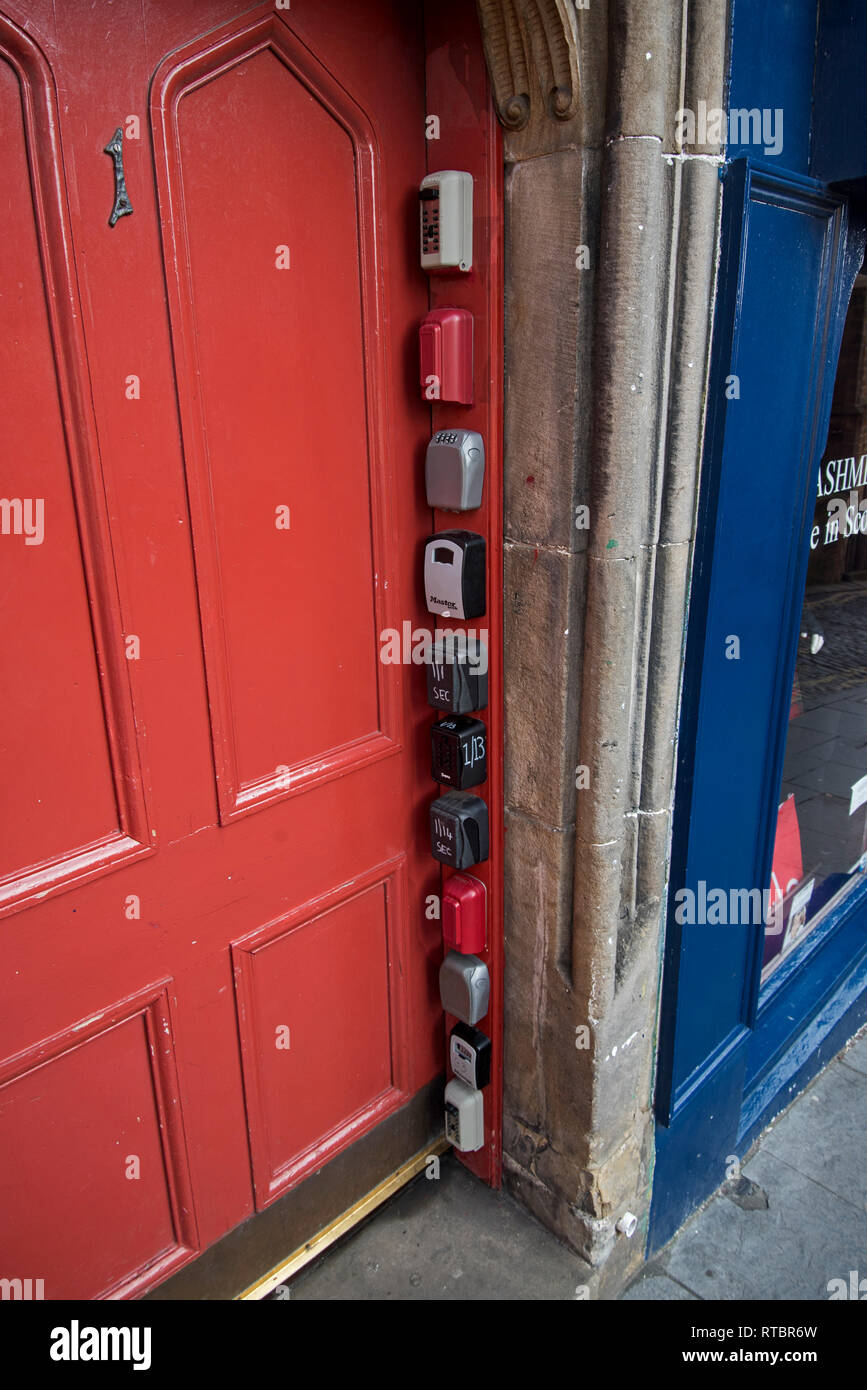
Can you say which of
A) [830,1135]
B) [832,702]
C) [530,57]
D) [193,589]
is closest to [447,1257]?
[830,1135]

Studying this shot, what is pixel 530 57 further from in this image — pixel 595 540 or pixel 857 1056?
pixel 857 1056

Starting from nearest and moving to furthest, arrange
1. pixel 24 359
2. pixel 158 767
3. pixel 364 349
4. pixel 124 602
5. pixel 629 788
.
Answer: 1. pixel 24 359
2. pixel 124 602
3. pixel 158 767
4. pixel 364 349
5. pixel 629 788

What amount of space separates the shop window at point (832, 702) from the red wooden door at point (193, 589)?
4.25 ft

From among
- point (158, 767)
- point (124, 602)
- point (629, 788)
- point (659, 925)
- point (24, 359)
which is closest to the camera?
point (24, 359)

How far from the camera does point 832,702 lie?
2.96 m

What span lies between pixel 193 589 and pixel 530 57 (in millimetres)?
1130

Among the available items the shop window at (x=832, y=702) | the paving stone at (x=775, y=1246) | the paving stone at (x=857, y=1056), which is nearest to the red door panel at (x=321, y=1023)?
the paving stone at (x=775, y=1246)

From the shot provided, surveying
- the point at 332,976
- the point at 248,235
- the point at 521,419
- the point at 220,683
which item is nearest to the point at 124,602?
the point at 220,683

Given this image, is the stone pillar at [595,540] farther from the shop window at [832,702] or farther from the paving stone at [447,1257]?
the shop window at [832,702]

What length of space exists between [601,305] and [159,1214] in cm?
200

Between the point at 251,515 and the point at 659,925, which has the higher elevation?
the point at 251,515

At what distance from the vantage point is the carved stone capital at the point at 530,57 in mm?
1532

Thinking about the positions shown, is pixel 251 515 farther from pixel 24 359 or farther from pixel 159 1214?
pixel 159 1214

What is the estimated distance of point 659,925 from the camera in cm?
216
